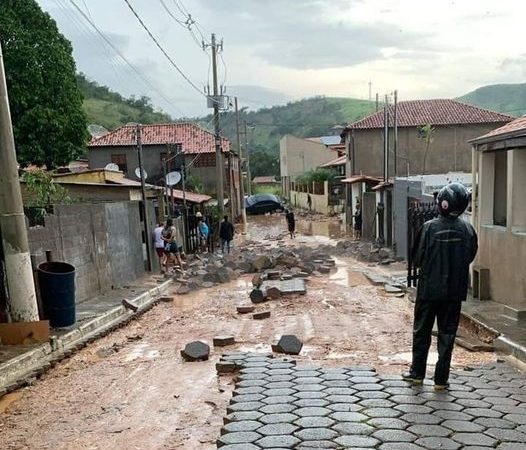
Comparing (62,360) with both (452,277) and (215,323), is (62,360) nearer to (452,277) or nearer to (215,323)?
(215,323)

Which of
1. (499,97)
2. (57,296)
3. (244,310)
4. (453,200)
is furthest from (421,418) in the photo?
(499,97)

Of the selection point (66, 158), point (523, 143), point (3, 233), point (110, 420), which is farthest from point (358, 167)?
point (110, 420)

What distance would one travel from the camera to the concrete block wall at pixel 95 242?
11.0m

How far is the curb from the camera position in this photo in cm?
684

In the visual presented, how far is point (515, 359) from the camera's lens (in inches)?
270

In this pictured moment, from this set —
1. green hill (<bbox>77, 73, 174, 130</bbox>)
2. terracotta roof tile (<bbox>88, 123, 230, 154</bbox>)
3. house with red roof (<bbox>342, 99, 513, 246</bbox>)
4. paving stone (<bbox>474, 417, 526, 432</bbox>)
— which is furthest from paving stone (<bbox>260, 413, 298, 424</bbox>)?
green hill (<bbox>77, 73, 174, 130</bbox>)

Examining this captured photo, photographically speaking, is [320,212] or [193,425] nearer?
[193,425]

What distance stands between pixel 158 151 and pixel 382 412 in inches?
1509

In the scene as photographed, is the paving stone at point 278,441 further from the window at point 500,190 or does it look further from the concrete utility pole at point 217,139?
the concrete utility pole at point 217,139

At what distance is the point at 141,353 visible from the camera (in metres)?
8.09

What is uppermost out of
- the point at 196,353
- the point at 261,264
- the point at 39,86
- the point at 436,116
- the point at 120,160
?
the point at 39,86

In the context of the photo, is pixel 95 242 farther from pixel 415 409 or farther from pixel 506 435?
pixel 506 435

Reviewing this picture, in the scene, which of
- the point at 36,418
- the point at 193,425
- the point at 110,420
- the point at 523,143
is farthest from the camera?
the point at 523,143

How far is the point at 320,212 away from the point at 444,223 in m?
46.6
